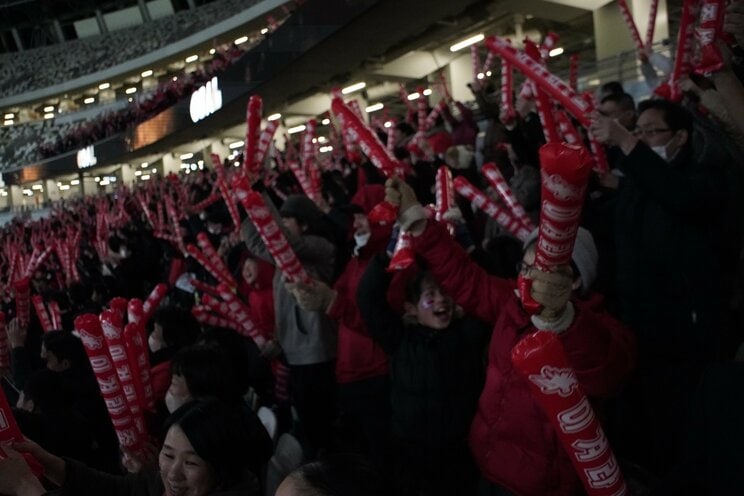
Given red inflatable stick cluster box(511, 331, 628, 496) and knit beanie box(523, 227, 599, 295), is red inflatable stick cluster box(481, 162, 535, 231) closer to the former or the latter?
knit beanie box(523, 227, 599, 295)

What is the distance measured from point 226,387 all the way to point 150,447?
0.32 meters

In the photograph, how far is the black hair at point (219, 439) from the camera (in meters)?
1.70

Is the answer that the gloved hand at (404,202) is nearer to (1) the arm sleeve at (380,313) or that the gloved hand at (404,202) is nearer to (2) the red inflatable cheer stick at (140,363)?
(1) the arm sleeve at (380,313)

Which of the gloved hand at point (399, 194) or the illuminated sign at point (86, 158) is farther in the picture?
the illuminated sign at point (86, 158)

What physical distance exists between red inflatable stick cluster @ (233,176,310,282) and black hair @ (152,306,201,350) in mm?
965

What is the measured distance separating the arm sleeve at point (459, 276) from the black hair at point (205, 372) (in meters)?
0.74

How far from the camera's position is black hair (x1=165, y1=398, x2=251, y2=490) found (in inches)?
67.1

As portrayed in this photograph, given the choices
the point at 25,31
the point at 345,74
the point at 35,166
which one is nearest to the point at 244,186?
the point at 345,74

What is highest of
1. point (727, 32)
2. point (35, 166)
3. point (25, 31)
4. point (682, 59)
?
point (727, 32)

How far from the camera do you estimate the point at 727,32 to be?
6.95 feet

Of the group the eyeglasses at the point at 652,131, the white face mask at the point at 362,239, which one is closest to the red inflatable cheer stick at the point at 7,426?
the white face mask at the point at 362,239

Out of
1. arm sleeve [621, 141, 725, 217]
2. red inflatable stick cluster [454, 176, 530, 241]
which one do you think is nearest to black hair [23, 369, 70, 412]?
red inflatable stick cluster [454, 176, 530, 241]

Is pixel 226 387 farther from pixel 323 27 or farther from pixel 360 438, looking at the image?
pixel 323 27

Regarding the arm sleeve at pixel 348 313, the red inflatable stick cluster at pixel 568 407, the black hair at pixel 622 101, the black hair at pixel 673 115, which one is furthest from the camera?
the black hair at pixel 622 101
